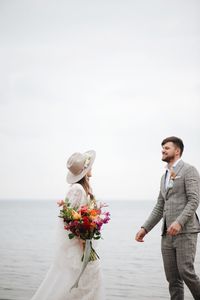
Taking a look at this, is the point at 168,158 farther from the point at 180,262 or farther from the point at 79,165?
the point at 180,262

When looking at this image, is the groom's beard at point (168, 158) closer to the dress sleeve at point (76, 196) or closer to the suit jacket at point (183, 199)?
the suit jacket at point (183, 199)

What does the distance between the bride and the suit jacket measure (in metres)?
0.75

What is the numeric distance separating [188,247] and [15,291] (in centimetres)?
501

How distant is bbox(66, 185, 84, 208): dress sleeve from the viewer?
427 cm

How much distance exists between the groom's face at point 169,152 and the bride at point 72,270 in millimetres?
738

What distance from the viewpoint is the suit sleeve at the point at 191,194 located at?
406 cm

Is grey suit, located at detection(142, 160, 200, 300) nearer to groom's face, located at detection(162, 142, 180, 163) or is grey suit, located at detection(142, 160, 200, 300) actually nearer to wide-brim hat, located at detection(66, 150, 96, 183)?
groom's face, located at detection(162, 142, 180, 163)

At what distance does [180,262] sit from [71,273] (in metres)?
1.01

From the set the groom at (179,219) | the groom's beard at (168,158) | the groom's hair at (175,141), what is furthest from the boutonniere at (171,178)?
the groom's hair at (175,141)

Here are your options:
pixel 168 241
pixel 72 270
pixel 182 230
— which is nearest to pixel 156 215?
pixel 168 241

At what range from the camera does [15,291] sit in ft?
26.8

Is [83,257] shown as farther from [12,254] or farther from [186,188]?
[12,254]

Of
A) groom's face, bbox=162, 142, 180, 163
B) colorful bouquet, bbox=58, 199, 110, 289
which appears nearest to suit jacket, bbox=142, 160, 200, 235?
groom's face, bbox=162, 142, 180, 163

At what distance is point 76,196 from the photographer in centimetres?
428
